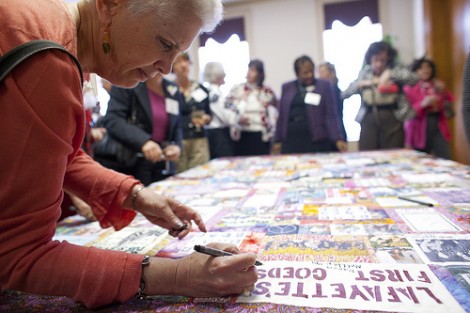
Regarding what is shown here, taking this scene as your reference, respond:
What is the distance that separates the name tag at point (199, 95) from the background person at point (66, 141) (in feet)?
7.91

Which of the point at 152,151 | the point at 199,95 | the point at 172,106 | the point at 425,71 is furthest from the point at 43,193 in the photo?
the point at 425,71

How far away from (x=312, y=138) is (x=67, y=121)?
304 cm

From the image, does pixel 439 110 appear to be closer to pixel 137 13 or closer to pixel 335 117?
pixel 335 117

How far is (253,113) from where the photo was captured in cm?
399

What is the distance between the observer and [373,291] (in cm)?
66

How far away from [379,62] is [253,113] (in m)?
1.33

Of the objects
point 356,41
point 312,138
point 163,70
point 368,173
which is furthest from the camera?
point 356,41

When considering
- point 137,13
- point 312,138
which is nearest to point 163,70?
point 137,13

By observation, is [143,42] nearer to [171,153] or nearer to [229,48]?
[171,153]

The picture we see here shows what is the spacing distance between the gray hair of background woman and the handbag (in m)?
1.88

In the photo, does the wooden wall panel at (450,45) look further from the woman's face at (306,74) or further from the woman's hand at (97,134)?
the woman's hand at (97,134)

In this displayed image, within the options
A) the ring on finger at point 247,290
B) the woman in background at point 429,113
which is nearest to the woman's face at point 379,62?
the woman in background at point 429,113

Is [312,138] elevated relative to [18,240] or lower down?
lower down

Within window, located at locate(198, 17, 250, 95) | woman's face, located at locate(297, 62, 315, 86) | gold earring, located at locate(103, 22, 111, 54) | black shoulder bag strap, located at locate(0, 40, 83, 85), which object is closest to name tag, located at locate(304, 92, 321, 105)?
woman's face, located at locate(297, 62, 315, 86)
